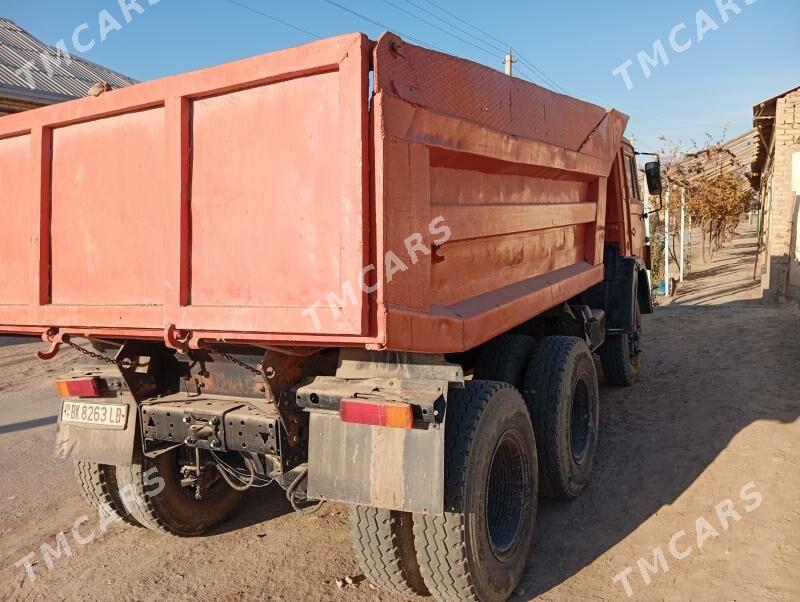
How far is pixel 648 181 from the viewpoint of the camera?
22.5 ft

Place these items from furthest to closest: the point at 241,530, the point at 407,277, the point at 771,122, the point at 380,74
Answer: the point at 771,122 < the point at 241,530 < the point at 407,277 < the point at 380,74

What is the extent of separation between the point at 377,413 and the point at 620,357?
14.6 ft

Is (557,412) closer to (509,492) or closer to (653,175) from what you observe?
(509,492)

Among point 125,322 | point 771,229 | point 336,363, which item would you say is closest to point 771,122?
point 771,229

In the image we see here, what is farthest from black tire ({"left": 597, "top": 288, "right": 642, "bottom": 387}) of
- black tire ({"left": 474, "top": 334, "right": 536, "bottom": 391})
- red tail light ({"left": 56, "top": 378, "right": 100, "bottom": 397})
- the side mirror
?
red tail light ({"left": 56, "top": 378, "right": 100, "bottom": 397})

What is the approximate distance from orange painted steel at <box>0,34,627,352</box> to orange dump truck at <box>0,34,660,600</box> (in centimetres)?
1

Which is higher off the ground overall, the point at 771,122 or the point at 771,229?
the point at 771,122

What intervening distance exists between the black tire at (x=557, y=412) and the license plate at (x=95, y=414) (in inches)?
91.6

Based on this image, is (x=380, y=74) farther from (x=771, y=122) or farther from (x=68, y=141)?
(x=771, y=122)

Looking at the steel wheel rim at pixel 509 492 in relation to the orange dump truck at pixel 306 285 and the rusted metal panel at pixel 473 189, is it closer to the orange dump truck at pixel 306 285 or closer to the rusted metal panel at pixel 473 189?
the orange dump truck at pixel 306 285

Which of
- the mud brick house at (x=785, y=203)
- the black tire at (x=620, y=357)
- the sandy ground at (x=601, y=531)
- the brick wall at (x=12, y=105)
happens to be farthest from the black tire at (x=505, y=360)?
the brick wall at (x=12, y=105)

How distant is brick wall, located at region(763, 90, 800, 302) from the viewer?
1076 centimetres

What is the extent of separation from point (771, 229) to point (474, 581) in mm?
11352

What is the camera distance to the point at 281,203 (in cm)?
229
